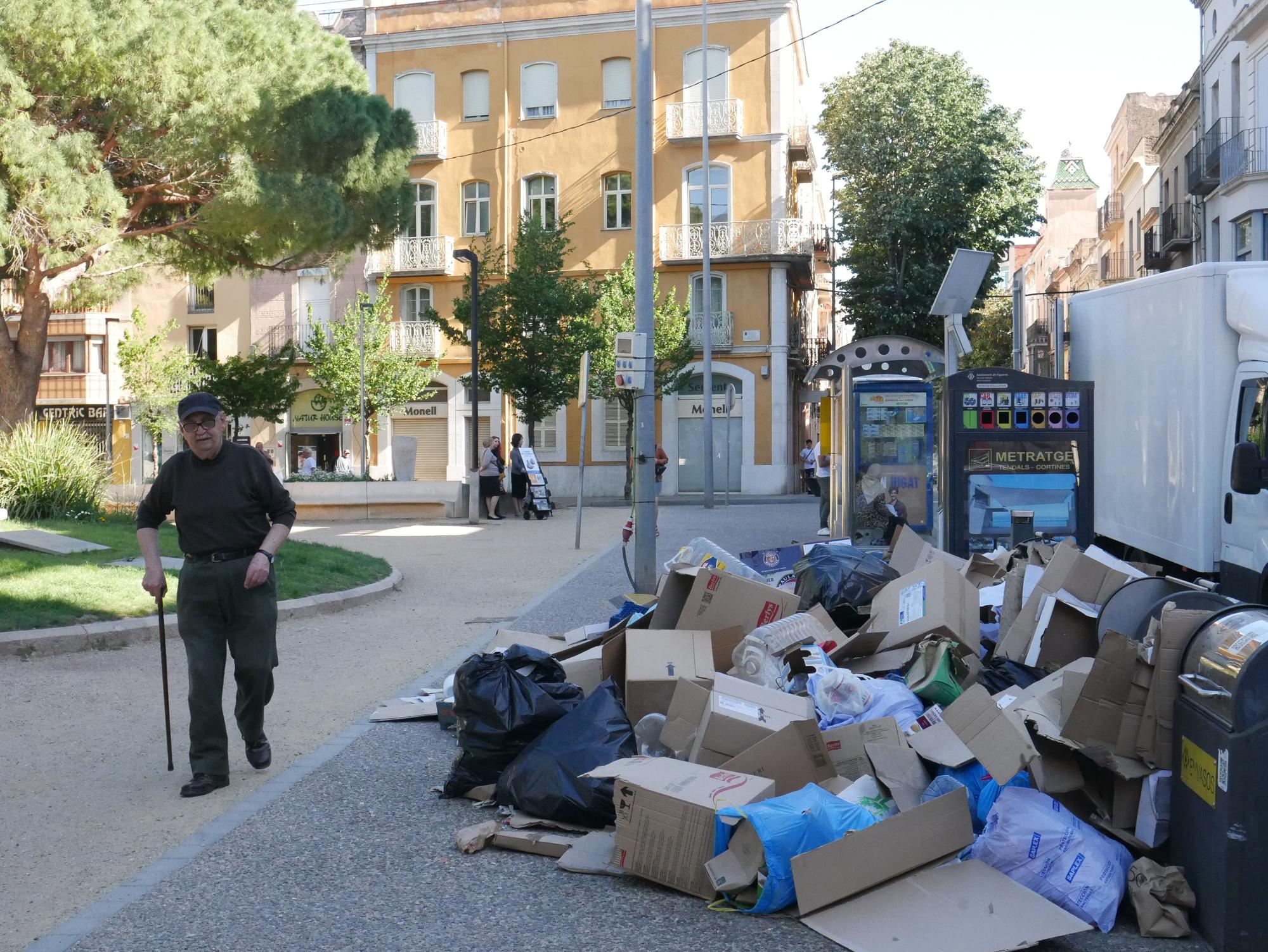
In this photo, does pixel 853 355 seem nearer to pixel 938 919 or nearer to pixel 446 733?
pixel 446 733

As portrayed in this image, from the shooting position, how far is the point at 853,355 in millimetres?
16375

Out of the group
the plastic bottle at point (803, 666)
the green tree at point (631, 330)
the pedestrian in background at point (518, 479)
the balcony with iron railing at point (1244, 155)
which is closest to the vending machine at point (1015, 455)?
the plastic bottle at point (803, 666)

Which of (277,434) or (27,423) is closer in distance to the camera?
(27,423)

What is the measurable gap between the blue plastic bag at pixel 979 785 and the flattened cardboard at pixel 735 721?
62cm

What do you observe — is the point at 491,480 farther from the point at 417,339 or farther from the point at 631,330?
the point at 417,339

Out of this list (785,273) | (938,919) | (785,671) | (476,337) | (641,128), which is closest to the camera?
(938,919)

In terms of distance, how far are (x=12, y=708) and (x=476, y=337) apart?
21.1 metres

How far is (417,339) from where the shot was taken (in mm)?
43594

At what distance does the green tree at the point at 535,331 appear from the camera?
33.0 metres

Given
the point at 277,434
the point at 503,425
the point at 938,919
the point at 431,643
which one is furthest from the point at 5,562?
the point at 277,434

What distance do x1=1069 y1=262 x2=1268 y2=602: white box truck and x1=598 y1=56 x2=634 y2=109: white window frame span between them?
107ft

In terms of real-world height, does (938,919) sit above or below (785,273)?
below

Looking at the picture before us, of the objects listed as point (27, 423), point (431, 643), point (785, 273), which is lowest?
point (431, 643)

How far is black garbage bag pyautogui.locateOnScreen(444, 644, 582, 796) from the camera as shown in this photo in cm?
592
